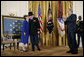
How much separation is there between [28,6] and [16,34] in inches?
57.6

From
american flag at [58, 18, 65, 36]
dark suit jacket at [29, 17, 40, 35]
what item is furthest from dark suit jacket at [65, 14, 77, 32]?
american flag at [58, 18, 65, 36]

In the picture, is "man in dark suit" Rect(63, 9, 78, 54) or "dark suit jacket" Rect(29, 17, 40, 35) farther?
"dark suit jacket" Rect(29, 17, 40, 35)

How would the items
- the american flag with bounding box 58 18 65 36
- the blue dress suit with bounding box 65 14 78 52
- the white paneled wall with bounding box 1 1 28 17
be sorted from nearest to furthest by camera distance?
the blue dress suit with bounding box 65 14 78 52, the white paneled wall with bounding box 1 1 28 17, the american flag with bounding box 58 18 65 36

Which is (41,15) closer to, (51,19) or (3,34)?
(51,19)

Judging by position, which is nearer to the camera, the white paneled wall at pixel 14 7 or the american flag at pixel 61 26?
the white paneled wall at pixel 14 7

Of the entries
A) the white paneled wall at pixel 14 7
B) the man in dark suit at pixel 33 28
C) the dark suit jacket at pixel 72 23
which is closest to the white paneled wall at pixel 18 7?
the white paneled wall at pixel 14 7

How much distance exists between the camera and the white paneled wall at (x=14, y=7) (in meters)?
5.14

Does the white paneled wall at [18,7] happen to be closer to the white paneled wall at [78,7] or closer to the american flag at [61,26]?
the white paneled wall at [78,7]

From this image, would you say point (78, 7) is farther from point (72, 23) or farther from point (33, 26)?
point (33, 26)

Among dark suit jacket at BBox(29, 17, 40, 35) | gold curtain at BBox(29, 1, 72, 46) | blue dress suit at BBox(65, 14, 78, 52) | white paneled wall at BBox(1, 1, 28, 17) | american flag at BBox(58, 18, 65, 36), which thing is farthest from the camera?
gold curtain at BBox(29, 1, 72, 46)

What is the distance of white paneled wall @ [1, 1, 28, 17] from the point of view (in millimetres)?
5137

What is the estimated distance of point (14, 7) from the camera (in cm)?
543

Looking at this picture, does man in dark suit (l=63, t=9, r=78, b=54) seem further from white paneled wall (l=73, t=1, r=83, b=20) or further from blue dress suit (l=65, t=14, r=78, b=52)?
white paneled wall (l=73, t=1, r=83, b=20)

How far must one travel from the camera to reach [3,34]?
4652 millimetres
